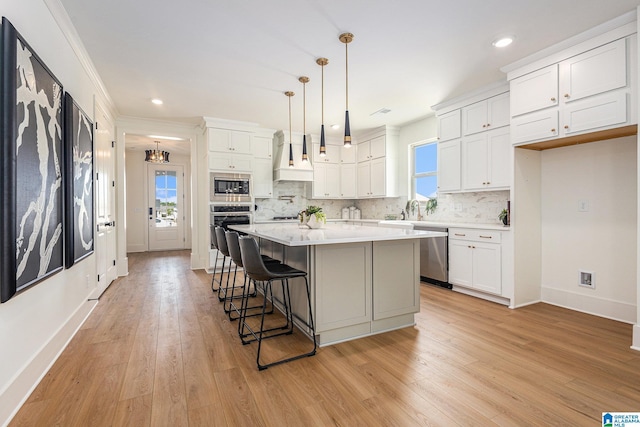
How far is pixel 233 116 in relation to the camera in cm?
508

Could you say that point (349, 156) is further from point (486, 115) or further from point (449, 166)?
point (486, 115)

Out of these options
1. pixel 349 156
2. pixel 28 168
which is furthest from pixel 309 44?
pixel 349 156

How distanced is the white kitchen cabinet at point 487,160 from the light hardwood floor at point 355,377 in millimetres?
1634

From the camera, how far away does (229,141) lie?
5355 mm

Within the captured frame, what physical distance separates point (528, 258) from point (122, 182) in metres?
5.95

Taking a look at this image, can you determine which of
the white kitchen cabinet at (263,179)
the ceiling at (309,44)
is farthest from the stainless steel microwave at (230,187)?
the ceiling at (309,44)

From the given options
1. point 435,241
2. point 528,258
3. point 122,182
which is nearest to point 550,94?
point 528,258

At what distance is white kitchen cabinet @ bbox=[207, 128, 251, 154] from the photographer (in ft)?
17.2

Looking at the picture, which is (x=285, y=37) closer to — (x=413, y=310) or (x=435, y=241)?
(x=413, y=310)

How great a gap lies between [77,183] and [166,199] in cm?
600

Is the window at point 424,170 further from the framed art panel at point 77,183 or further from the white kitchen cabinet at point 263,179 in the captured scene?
the framed art panel at point 77,183

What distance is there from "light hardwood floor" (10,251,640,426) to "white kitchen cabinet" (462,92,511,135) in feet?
7.49
